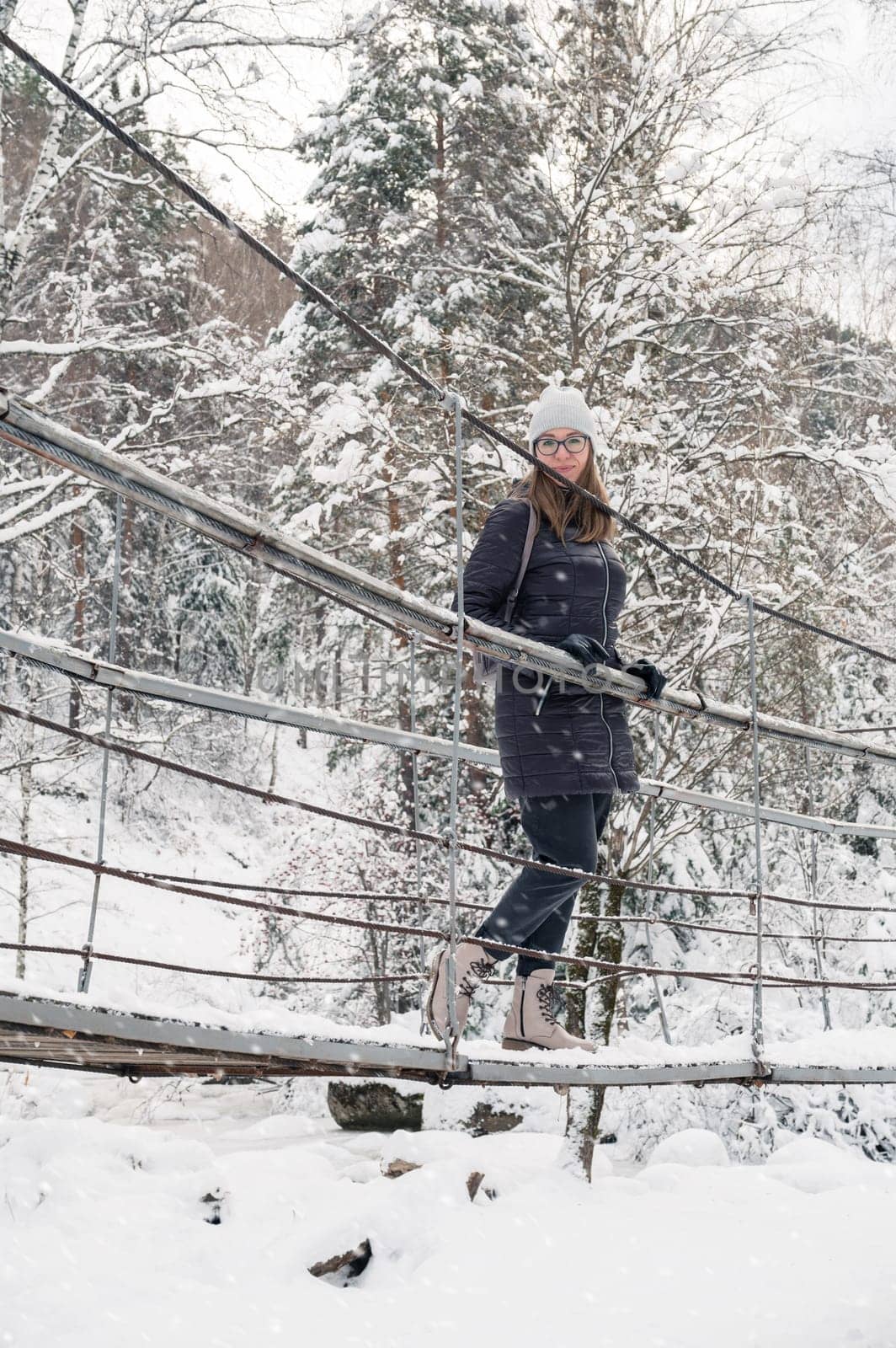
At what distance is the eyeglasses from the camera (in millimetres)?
2787

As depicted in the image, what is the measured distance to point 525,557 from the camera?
2.58 metres

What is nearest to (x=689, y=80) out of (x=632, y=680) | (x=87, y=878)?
(x=632, y=680)

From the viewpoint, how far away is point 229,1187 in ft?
19.8

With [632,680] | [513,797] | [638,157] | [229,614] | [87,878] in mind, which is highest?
[638,157]

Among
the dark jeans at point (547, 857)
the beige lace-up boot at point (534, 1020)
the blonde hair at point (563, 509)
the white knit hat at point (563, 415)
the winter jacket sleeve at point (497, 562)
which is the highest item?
the white knit hat at point (563, 415)

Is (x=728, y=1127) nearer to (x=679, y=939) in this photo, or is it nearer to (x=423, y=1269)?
(x=679, y=939)

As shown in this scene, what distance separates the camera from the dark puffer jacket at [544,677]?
99.0 inches

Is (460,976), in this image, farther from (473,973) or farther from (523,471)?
(523,471)

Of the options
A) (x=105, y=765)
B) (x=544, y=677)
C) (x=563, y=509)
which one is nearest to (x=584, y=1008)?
(x=544, y=677)

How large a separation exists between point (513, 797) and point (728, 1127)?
743 cm

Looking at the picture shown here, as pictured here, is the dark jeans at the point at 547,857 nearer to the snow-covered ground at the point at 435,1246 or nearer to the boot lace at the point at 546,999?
the boot lace at the point at 546,999

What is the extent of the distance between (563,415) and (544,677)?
2.17 ft

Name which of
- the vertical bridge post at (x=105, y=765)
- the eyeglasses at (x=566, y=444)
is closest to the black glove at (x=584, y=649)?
the eyeglasses at (x=566, y=444)

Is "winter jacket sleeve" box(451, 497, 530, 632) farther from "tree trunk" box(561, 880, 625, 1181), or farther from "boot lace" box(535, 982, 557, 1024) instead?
"tree trunk" box(561, 880, 625, 1181)
